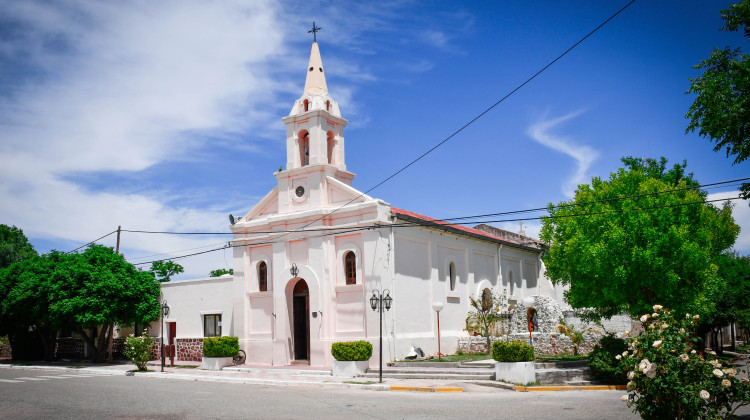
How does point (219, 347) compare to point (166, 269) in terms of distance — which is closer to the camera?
point (219, 347)

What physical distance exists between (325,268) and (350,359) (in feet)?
17.4

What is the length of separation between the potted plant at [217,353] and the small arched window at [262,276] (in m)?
2.97

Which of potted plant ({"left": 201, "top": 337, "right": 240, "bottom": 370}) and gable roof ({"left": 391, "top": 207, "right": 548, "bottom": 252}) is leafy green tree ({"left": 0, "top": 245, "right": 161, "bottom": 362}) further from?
gable roof ({"left": 391, "top": 207, "right": 548, "bottom": 252})

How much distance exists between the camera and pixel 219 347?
26.7 meters

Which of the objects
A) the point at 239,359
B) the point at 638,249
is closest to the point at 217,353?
the point at 239,359

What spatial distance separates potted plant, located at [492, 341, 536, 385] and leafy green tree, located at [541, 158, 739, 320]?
140 inches

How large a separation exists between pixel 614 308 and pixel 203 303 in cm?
2127

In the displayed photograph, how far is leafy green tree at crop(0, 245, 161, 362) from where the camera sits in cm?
3030

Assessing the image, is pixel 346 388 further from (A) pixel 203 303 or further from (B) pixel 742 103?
(A) pixel 203 303

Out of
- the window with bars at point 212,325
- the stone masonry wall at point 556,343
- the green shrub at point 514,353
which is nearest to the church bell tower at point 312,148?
the window with bars at point 212,325

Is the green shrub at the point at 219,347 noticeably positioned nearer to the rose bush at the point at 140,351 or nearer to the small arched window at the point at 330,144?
the rose bush at the point at 140,351

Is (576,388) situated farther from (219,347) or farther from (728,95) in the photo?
(219,347)

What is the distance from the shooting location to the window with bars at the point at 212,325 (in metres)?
31.5

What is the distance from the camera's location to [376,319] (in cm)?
2428
